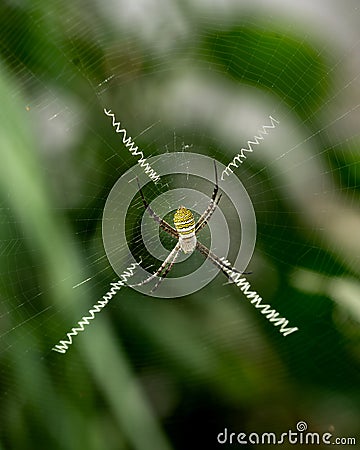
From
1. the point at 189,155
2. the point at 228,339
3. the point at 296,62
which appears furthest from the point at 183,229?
the point at 296,62

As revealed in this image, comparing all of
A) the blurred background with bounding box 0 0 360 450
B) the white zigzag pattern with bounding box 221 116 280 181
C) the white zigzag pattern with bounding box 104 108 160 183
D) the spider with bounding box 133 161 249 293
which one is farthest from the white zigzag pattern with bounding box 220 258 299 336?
the white zigzag pattern with bounding box 104 108 160 183

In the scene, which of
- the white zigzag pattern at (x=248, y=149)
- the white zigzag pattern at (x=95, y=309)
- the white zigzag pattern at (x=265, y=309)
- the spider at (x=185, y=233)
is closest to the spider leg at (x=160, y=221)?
the spider at (x=185, y=233)

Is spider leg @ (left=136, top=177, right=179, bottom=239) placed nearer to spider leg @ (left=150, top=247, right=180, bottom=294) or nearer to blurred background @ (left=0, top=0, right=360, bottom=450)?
spider leg @ (left=150, top=247, right=180, bottom=294)

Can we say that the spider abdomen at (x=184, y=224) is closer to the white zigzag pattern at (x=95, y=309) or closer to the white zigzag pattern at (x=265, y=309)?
the white zigzag pattern at (x=95, y=309)

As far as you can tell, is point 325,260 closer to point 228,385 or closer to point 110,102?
point 228,385

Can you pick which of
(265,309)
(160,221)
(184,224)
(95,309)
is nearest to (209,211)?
(184,224)

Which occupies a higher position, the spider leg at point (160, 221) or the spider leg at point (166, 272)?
the spider leg at point (160, 221)
